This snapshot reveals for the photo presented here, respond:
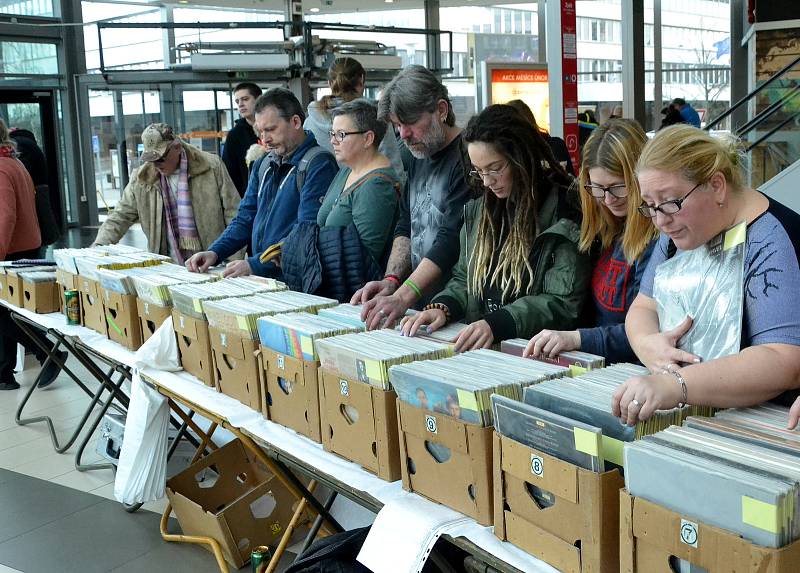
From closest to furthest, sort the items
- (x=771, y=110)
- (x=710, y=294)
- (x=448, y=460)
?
(x=710, y=294) < (x=448, y=460) < (x=771, y=110)

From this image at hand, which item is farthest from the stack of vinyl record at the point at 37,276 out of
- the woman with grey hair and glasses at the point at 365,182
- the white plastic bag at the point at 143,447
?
the woman with grey hair and glasses at the point at 365,182

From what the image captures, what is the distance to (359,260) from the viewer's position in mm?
2887

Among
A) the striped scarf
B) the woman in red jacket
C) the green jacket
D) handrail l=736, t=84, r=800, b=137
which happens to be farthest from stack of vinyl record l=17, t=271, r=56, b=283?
handrail l=736, t=84, r=800, b=137

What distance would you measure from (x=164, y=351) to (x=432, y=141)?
3.86ft

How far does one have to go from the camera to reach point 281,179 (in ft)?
11.7

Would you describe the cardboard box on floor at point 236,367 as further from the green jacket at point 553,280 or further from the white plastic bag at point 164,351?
the green jacket at point 553,280

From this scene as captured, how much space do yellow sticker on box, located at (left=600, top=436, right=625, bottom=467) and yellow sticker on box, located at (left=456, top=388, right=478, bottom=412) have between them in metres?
0.26

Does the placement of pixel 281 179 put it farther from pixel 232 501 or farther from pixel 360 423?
pixel 360 423

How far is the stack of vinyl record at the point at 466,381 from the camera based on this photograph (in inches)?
62.7

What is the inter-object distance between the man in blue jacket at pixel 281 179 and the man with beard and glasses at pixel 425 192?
1.52 feet

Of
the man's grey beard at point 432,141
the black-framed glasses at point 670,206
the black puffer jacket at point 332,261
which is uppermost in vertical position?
the man's grey beard at point 432,141

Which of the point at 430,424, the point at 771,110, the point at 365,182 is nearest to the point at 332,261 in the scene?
the point at 365,182

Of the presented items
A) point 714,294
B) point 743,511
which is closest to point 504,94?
point 714,294

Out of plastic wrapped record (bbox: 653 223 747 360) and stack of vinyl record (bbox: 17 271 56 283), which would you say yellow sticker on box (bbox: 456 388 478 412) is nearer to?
plastic wrapped record (bbox: 653 223 747 360)
